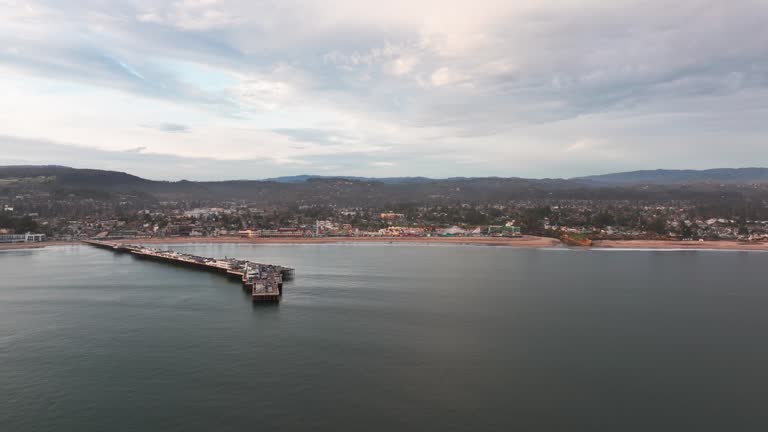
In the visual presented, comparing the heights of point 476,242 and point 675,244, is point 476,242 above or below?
above

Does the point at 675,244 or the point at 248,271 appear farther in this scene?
the point at 675,244

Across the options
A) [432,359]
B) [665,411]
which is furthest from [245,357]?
[665,411]

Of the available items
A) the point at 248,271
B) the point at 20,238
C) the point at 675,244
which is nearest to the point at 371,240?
the point at 248,271

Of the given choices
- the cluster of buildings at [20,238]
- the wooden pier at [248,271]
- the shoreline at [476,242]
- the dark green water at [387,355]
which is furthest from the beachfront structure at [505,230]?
the cluster of buildings at [20,238]

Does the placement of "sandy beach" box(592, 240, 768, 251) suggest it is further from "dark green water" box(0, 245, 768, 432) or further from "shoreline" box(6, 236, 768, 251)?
"dark green water" box(0, 245, 768, 432)

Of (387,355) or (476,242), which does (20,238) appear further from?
(387,355)
